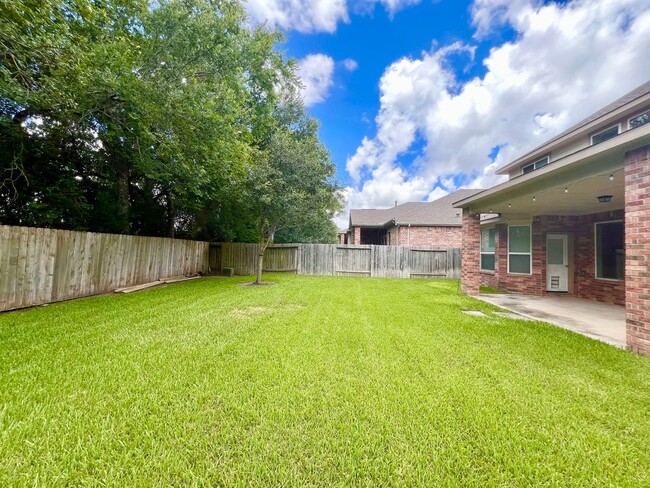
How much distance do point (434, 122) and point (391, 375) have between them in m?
14.4

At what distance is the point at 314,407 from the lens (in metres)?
2.24

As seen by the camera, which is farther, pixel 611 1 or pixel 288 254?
pixel 288 254

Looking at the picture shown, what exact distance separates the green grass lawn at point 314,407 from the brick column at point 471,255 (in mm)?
4112

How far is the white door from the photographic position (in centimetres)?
863

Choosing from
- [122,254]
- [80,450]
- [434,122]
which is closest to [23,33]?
[122,254]

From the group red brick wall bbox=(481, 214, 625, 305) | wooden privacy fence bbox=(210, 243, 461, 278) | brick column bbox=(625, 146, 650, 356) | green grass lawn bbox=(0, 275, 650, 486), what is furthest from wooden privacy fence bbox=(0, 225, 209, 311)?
red brick wall bbox=(481, 214, 625, 305)

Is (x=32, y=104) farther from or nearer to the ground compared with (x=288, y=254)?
farther from the ground

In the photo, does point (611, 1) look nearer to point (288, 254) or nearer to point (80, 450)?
point (80, 450)

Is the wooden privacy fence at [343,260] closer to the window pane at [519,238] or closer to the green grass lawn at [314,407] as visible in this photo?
the window pane at [519,238]

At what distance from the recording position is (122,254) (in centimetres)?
805

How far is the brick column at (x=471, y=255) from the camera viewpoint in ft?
27.3

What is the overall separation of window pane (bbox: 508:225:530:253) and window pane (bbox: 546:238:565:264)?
55 cm

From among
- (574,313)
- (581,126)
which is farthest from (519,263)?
(581,126)

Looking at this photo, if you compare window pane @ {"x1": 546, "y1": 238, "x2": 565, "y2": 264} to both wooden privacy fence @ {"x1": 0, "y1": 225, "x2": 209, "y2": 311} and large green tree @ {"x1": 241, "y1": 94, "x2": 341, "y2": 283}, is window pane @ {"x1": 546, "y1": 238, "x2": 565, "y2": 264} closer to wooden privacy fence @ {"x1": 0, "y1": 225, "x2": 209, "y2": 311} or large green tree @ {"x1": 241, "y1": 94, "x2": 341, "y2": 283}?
large green tree @ {"x1": 241, "y1": 94, "x2": 341, "y2": 283}
